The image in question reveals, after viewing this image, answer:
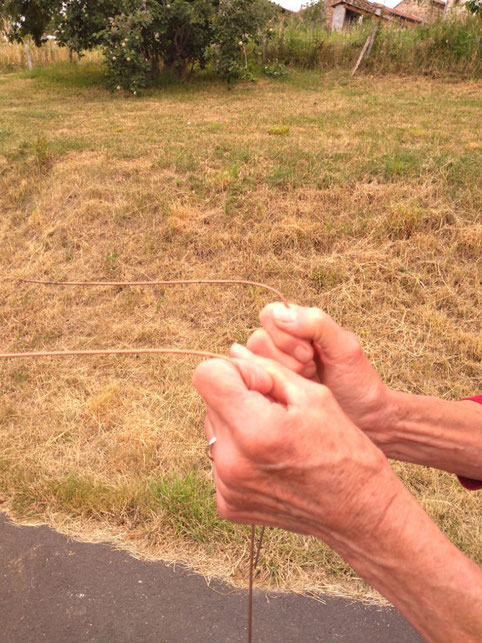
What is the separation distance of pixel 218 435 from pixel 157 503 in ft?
5.02

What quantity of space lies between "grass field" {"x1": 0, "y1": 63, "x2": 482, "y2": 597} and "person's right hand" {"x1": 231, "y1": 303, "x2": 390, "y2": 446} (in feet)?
3.09

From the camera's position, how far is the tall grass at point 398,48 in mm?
10203

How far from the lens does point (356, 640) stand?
172 centimetres

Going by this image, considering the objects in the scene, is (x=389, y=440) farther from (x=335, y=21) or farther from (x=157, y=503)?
(x=335, y=21)

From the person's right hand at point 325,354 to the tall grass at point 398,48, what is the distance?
35.4ft

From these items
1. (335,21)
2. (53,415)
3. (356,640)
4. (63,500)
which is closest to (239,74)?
(53,415)

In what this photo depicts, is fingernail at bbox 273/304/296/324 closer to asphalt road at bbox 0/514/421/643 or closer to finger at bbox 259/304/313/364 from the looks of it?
finger at bbox 259/304/313/364

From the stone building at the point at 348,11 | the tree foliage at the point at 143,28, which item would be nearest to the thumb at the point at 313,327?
the tree foliage at the point at 143,28

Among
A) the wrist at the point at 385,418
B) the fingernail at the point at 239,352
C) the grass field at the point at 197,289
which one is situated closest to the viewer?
the fingernail at the point at 239,352

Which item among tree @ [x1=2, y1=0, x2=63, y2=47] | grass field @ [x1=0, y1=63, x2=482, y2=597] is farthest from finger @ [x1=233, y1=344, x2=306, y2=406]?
tree @ [x1=2, y1=0, x2=63, y2=47]

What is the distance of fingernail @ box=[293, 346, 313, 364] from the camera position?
3.95ft

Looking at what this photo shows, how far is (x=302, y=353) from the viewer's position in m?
1.21

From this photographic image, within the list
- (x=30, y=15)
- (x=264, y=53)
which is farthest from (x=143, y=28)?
(x=264, y=53)

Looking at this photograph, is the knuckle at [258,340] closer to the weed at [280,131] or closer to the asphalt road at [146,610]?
the asphalt road at [146,610]
